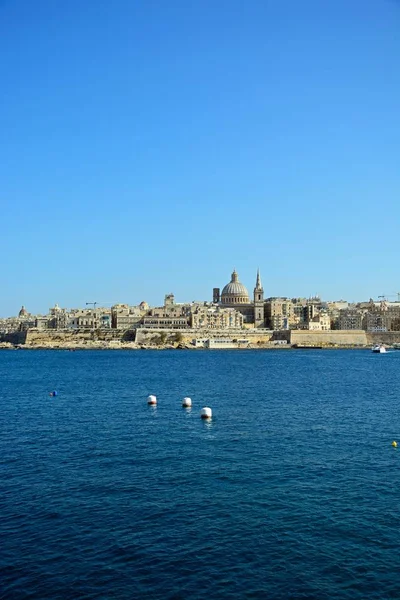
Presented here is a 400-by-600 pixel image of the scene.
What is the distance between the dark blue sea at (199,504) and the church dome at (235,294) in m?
97.5

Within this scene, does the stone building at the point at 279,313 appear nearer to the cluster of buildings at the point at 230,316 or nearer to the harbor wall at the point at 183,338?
the cluster of buildings at the point at 230,316

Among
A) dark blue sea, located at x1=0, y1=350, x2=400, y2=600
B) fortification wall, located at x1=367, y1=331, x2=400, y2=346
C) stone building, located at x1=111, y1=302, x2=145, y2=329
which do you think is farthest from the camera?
fortification wall, located at x1=367, y1=331, x2=400, y2=346

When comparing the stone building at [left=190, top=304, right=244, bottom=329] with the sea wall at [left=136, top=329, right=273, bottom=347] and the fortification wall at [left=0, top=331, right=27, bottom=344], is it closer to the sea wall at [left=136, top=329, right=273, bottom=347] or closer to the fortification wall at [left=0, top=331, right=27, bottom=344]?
the sea wall at [left=136, top=329, right=273, bottom=347]

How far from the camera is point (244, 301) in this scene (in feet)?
402

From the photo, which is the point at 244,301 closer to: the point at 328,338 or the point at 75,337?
the point at 328,338

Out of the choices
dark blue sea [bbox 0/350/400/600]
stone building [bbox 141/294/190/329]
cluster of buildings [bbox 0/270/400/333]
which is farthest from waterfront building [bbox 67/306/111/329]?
dark blue sea [bbox 0/350/400/600]

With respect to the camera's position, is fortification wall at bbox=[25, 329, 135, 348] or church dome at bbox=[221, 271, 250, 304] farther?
church dome at bbox=[221, 271, 250, 304]

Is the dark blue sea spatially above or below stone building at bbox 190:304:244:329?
below

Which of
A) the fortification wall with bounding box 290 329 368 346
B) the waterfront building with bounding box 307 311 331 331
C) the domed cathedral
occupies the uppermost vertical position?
the domed cathedral

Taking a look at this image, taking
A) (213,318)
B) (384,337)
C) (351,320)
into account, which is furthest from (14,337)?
(384,337)

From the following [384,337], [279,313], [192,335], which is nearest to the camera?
[192,335]

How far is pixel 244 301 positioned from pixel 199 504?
362 ft

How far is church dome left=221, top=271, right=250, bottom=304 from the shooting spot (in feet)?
401

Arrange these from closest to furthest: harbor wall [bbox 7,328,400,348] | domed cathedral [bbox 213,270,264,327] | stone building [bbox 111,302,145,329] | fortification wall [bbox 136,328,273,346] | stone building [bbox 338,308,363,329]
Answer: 1. harbor wall [bbox 7,328,400,348]
2. fortification wall [bbox 136,328,273,346]
3. stone building [bbox 111,302,145,329]
4. stone building [bbox 338,308,363,329]
5. domed cathedral [bbox 213,270,264,327]
